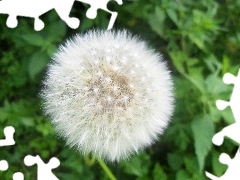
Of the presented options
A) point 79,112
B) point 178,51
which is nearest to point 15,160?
point 79,112

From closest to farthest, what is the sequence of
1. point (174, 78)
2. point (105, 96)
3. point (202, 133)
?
point (105, 96) < point (202, 133) < point (174, 78)

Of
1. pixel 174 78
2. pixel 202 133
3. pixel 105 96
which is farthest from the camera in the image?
pixel 174 78

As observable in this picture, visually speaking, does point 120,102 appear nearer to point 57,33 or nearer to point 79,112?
point 79,112

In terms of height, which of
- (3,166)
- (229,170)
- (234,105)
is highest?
(234,105)

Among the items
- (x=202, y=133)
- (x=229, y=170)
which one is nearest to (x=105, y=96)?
(x=202, y=133)

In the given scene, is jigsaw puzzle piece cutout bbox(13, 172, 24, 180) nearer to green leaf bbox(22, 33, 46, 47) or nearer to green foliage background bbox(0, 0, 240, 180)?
green foliage background bbox(0, 0, 240, 180)

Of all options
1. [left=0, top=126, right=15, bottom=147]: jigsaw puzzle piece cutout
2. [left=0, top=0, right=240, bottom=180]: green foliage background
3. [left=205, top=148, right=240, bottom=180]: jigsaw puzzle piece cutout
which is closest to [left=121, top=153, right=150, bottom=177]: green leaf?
[left=0, top=0, right=240, bottom=180]: green foliage background

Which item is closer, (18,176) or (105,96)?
(105,96)

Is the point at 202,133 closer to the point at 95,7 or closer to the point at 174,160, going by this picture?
the point at 174,160

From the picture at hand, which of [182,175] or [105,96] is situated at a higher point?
[105,96]
